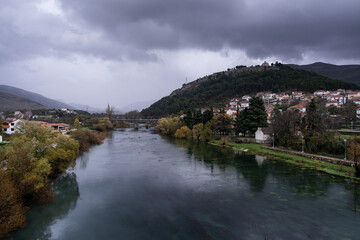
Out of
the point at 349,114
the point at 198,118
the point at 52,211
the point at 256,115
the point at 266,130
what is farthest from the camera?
the point at 198,118

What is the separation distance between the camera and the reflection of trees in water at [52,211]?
1346 centimetres

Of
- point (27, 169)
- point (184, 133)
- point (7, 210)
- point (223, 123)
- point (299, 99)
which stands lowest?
point (7, 210)

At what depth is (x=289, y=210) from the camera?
16219mm

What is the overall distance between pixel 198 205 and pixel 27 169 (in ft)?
41.8

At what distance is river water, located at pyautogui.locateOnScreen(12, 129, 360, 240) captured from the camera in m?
13.6

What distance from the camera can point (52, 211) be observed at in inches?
649

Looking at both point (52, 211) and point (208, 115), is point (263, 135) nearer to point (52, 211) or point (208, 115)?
point (208, 115)

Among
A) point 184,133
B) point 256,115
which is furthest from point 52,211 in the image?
point 184,133

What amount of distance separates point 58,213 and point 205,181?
13.6m

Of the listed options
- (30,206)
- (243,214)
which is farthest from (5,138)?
(243,214)

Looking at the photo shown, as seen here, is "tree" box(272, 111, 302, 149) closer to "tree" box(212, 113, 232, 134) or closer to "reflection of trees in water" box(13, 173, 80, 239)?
"tree" box(212, 113, 232, 134)

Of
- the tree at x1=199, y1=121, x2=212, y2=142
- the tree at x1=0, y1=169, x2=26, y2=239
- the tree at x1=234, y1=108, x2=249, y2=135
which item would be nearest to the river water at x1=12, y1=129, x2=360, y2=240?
the tree at x1=0, y1=169, x2=26, y2=239

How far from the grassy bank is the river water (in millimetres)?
1640

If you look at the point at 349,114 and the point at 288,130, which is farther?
the point at 349,114
